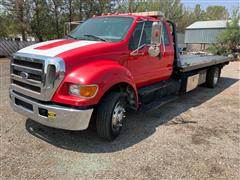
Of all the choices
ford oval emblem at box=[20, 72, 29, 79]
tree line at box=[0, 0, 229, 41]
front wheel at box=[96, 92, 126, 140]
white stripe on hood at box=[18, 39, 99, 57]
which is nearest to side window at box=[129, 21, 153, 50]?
white stripe on hood at box=[18, 39, 99, 57]

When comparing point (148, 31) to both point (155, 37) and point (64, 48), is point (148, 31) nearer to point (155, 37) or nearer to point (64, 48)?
point (155, 37)

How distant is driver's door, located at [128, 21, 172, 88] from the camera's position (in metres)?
4.26

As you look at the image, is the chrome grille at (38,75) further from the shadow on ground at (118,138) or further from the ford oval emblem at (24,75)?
the shadow on ground at (118,138)

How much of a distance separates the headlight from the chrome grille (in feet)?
0.67

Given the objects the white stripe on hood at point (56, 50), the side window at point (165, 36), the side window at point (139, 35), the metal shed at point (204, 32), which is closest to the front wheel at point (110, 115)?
the white stripe on hood at point (56, 50)

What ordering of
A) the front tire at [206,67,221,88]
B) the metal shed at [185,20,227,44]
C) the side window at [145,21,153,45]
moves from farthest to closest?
1. the metal shed at [185,20,227,44]
2. the front tire at [206,67,221,88]
3. the side window at [145,21,153,45]

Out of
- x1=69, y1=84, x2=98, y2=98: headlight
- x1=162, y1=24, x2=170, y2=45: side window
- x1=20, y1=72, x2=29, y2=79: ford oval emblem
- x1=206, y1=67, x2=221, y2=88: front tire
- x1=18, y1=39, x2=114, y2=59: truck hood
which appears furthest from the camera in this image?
x1=206, y1=67, x2=221, y2=88: front tire

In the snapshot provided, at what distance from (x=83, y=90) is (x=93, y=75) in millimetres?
259

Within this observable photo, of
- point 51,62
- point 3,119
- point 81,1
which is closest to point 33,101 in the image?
point 51,62

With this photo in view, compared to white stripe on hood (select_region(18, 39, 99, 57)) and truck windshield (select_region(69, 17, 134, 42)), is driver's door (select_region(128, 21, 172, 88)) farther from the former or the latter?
white stripe on hood (select_region(18, 39, 99, 57))

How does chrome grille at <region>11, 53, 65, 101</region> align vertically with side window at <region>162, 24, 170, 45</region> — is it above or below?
below

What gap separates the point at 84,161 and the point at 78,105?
780 millimetres

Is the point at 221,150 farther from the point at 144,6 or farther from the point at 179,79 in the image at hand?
the point at 144,6

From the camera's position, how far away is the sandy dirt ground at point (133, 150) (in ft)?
9.84
